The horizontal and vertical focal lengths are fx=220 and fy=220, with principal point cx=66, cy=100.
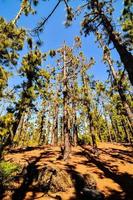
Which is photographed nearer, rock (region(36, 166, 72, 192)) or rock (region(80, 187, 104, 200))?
rock (region(80, 187, 104, 200))

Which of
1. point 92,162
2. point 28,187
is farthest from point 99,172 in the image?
point 28,187

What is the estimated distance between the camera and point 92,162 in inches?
766

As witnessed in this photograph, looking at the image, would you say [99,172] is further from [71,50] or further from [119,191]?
[71,50]

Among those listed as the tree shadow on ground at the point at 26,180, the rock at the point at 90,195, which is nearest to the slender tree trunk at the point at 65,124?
the tree shadow on ground at the point at 26,180

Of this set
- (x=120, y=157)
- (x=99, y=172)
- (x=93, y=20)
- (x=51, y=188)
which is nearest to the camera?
(x=93, y=20)

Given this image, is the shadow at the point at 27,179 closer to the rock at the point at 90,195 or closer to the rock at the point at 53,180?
the rock at the point at 53,180

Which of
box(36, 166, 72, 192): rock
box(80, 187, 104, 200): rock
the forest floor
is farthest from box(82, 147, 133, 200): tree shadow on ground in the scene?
box(36, 166, 72, 192): rock

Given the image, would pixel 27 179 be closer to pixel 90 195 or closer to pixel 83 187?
pixel 83 187

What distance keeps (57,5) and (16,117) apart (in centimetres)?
1816

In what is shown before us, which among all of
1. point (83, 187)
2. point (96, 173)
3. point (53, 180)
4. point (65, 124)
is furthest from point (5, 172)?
point (65, 124)

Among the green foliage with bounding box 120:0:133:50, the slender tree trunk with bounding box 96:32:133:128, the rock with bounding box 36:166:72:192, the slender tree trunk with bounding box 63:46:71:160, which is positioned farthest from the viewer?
the slender tree trunk with bounding box 63:46:71:160

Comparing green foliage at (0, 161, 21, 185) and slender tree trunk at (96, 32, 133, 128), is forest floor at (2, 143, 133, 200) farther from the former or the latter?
slender tree trunk at (96, 32, 133, 128)

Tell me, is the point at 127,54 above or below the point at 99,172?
above

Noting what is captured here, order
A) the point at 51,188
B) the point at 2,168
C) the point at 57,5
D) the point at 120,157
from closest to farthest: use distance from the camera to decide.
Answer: the point at 57,5
the point at 2,168
the point at 51,188
the point at 120,157
